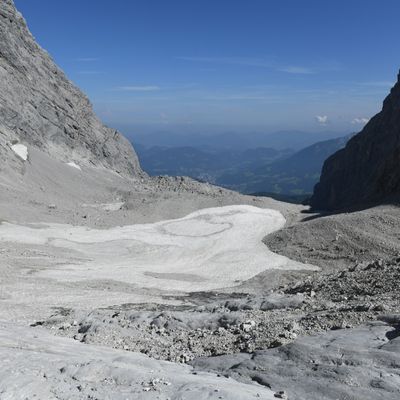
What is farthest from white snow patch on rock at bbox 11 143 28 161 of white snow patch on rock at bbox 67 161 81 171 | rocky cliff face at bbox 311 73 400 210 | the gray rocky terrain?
rocky cliff face at bbox 311 73 400 210

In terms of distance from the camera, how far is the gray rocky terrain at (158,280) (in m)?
12.2

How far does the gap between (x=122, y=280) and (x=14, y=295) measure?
914 centimetres

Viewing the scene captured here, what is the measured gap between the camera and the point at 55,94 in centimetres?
8881

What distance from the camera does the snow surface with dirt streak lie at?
37031 mm

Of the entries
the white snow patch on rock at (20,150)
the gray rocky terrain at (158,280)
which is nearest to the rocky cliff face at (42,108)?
the gray rocky terrain at (158,280)

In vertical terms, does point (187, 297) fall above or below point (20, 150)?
below

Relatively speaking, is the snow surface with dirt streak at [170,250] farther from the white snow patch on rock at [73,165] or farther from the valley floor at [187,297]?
the white snow patch on rock at [73,165]

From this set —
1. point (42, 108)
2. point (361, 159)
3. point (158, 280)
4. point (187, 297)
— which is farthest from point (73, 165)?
point (361, 159)

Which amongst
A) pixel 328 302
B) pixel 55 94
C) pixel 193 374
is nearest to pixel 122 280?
pixel 328 302

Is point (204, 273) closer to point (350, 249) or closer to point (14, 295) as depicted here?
point (350, 249)

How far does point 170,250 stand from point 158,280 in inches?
400

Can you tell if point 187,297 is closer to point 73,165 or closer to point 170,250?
point 170,250

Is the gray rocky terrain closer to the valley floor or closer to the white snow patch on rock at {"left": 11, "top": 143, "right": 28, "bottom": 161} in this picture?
the valley floor

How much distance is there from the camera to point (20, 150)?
2719 inches
